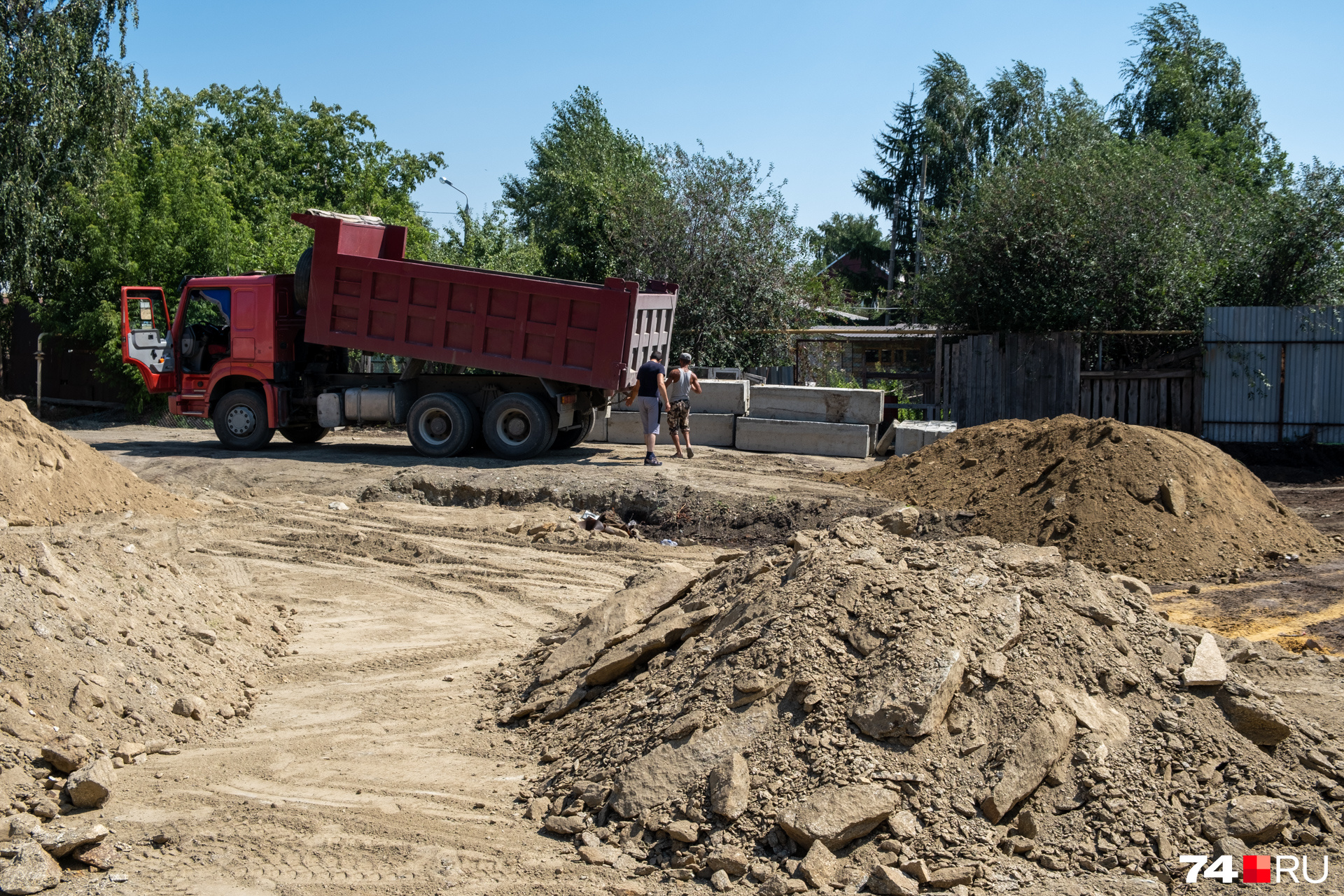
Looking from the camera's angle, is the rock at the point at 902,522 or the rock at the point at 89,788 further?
the rock at the point at 902,522

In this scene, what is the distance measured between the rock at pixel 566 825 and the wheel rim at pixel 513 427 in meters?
10.4

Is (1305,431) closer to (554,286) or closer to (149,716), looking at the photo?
(554,286)

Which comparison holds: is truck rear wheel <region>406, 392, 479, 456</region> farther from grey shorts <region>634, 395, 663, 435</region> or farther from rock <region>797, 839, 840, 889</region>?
rock <region>797, 839, 840, 889</region>

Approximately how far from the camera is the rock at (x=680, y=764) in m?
4.33

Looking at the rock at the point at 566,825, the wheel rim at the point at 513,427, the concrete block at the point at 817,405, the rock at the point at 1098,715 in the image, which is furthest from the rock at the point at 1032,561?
the concrete block at the point at 817,405

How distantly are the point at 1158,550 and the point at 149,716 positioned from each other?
832cm

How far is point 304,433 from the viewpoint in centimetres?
1669

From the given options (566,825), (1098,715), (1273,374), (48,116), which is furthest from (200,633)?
(48,116)

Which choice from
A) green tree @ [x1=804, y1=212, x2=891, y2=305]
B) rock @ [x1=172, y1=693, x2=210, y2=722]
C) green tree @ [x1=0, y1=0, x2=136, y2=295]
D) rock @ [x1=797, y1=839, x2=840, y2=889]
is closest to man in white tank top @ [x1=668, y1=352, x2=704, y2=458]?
rock @ [x1=172, y1=693, x2=210, y2=722]

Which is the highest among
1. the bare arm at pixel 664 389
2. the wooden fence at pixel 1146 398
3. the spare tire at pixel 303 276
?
the spare tire at pixel 303 276

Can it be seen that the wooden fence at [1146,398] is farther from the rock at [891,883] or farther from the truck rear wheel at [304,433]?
the rock at [891,883]

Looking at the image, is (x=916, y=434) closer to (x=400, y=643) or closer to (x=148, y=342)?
(x=400, y=643)

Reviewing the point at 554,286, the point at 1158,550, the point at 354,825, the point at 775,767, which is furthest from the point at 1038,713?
the point at 554,286

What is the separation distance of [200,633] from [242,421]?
32.5 feet
